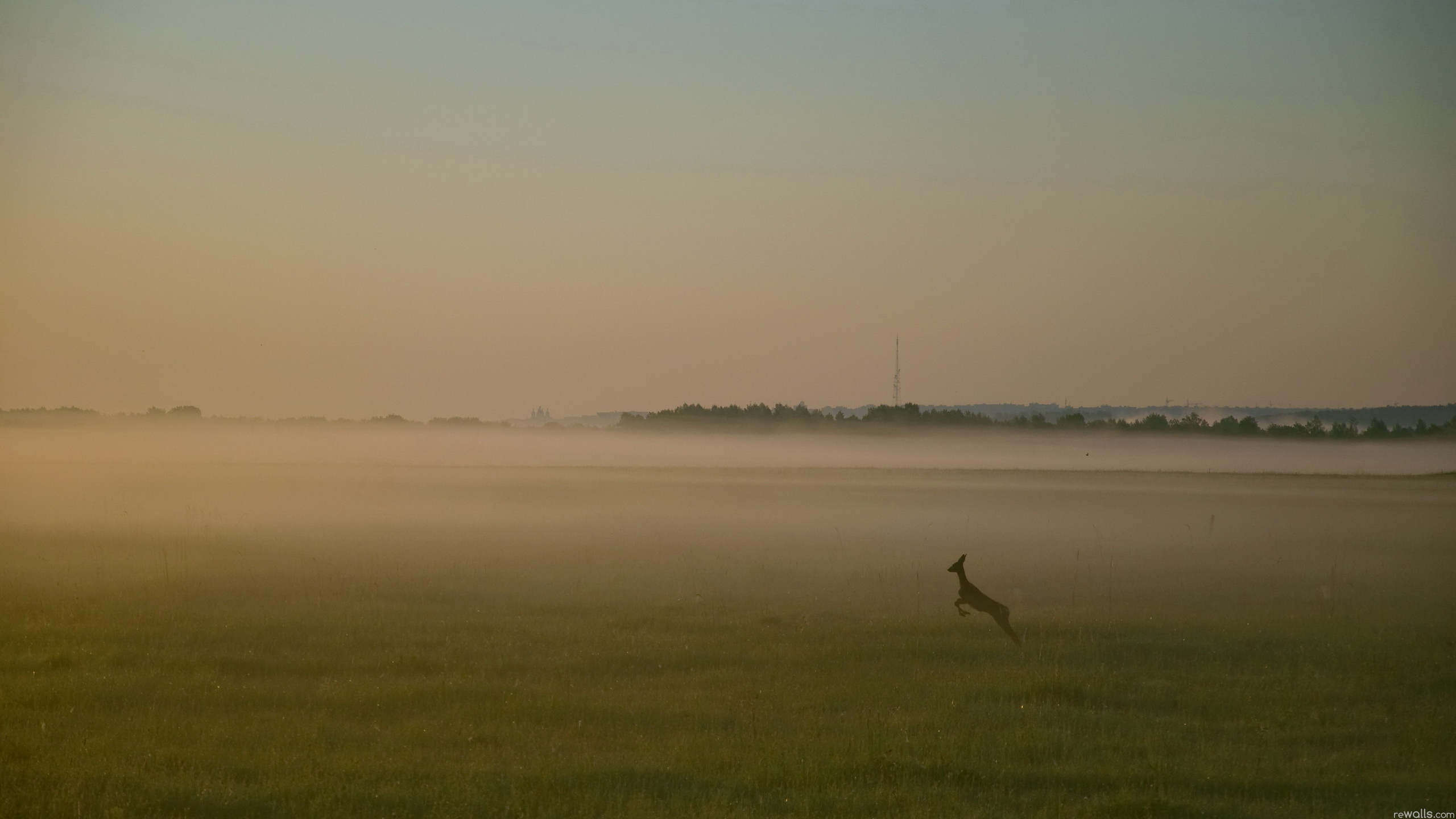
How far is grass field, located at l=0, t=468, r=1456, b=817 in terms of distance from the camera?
1239cm

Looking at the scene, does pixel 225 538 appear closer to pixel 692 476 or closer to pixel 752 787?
pixel 752 787

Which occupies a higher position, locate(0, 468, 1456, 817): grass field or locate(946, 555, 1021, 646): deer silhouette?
locate(946, 555, 1021, 646): deer silhouette

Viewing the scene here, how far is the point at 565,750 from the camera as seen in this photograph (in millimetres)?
13727

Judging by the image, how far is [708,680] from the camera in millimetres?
17688

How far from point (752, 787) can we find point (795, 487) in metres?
69.9

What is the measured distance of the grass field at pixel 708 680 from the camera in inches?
488

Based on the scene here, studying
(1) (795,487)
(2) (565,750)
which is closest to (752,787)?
(2) (565,750)

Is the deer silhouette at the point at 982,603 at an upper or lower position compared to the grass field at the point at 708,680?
upper

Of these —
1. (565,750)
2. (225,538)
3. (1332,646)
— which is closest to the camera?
(565,750)

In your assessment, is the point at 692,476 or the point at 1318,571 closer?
the point at 1318,571

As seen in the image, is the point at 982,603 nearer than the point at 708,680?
No

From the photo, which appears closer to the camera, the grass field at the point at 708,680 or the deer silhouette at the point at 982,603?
the grass field at the point at 708,680

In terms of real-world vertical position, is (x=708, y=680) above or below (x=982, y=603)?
below

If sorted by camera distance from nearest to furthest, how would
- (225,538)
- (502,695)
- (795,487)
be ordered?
(502,695)
(225,538)
(795,487)
